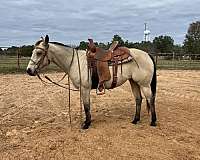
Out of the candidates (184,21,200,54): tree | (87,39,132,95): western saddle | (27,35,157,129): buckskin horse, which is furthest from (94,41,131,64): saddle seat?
(184,21,200,54): tree

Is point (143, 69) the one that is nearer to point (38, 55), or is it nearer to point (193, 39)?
point (38, 55)

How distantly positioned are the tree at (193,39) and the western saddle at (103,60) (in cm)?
4015

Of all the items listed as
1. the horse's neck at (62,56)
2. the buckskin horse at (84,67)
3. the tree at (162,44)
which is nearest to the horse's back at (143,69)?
the buckskin horse at (84,67)

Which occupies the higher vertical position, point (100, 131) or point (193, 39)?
point (193, 39)

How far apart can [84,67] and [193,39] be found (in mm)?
44906

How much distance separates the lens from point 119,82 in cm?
672

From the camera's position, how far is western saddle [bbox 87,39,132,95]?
6.49 metres

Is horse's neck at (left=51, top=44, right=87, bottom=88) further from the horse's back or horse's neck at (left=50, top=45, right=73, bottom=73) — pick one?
the horse's back

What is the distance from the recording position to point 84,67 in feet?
21.4

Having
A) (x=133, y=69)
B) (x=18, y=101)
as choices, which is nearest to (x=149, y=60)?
(x=133, y=69)

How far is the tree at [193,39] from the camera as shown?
1812 inches

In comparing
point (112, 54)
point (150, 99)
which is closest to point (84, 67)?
point (112, 54)

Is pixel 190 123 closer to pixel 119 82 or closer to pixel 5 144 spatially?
pixel 119 82

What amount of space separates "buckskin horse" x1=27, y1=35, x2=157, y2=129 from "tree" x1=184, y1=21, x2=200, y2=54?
40.0m
